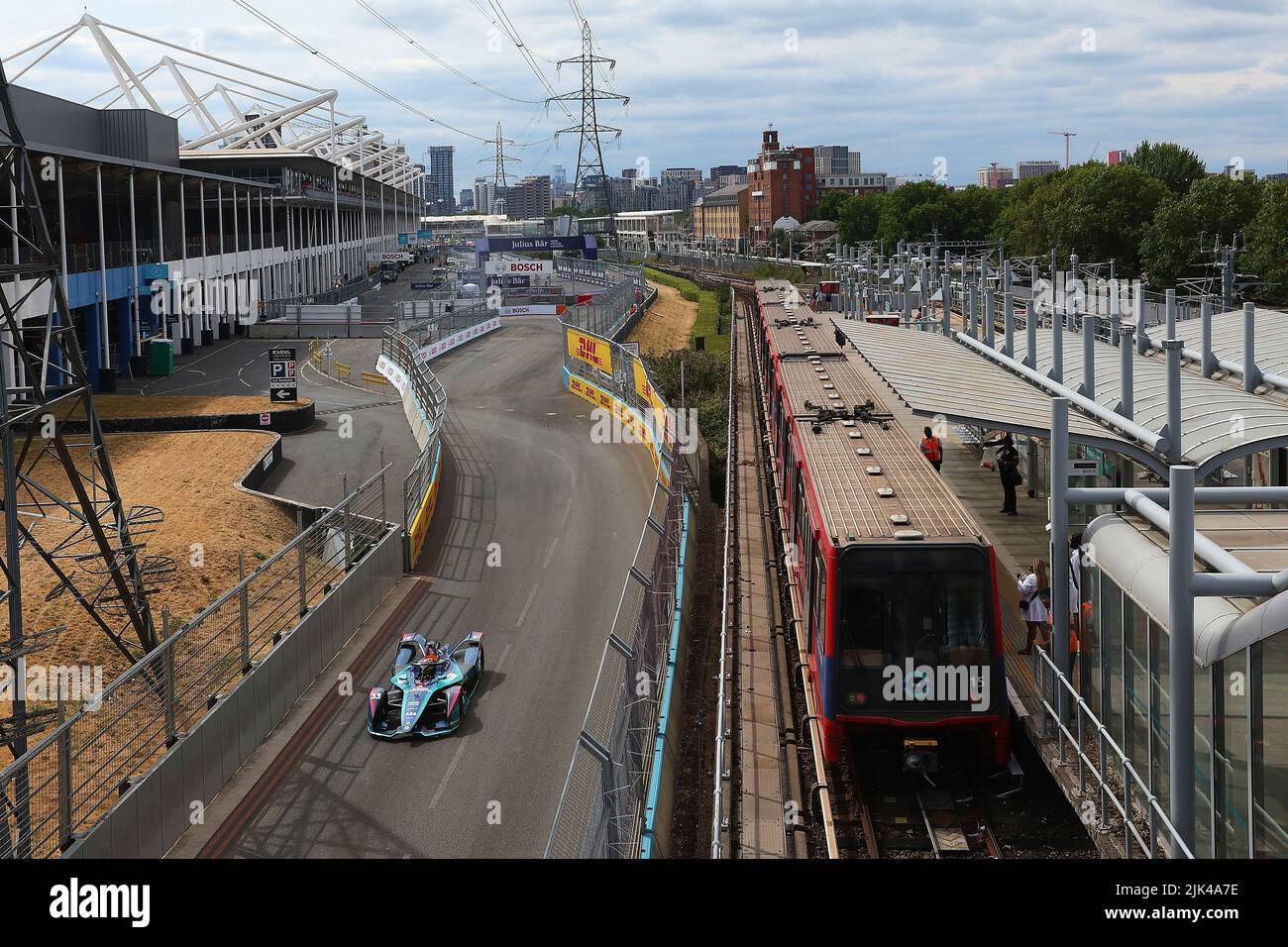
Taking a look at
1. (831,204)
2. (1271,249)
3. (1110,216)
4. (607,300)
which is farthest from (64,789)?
(831,204)

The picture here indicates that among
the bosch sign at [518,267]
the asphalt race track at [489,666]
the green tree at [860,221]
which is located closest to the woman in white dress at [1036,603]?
the asphalt race track at [489,666]

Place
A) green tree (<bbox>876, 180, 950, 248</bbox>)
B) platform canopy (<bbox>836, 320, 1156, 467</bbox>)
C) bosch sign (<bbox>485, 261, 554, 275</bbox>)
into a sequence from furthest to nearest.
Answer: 1. green tree (<bbox>876, 180, 950, 248</bbox>)
2. bosch sign (<bbox>485, 261, 554, 275</bbox>)
3. platform canopy (<bbox>836, 320, 1156, 467</bbox>)

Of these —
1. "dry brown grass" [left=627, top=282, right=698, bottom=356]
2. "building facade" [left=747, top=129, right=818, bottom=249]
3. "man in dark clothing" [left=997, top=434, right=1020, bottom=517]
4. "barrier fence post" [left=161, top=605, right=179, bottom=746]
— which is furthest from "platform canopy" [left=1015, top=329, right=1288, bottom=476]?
"building facade" [left=747, top=129, right=818, bottom=249]

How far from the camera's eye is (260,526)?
26031 mm

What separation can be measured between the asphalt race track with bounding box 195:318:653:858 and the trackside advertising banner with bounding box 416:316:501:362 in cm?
1465

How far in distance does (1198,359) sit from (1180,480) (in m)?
17.7

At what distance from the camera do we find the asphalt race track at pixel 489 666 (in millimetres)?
13273

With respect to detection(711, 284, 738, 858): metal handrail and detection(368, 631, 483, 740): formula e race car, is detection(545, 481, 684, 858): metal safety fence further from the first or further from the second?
detection(368, 631, 483, 740): formula e race car

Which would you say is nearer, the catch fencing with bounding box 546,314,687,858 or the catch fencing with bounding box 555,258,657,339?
the catch fencing with bounding box 546,314,687,858

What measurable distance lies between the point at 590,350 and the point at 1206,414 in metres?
27.0

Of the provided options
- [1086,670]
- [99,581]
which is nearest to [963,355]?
[1086,670]

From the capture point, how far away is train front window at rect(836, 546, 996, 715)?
1182 cm

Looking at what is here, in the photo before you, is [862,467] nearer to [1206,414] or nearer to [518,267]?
[1206,414]
